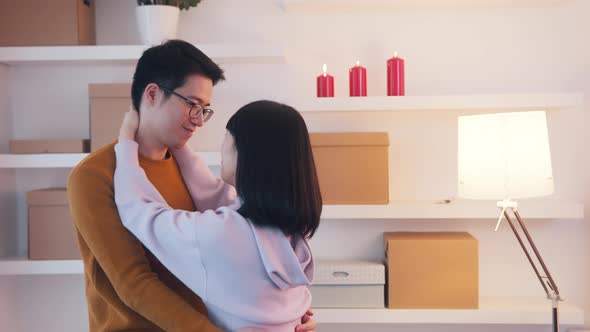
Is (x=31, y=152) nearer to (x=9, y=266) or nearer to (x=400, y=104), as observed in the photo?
(x=9, y=266)

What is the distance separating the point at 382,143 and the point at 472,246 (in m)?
0.49

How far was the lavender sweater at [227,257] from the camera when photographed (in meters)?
1.24

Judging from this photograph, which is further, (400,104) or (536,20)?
(536,20)

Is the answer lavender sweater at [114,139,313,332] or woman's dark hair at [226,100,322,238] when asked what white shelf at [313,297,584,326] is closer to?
lavender sweater at [114,139,313,332]

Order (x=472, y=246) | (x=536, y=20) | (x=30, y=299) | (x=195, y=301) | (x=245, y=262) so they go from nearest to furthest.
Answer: (x=245, y=262) < (x=195, y=301) < (x=472, y=246) < (x=536, y=20) < (x=30, y=299)

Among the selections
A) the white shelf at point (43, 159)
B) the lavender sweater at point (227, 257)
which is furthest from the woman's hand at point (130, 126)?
the white shelf at point (43, 159)

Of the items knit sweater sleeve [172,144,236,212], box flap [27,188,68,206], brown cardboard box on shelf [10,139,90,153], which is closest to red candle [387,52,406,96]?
knit sweater sleeve [172,144,236,212]

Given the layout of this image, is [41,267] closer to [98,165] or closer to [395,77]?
[98,165]

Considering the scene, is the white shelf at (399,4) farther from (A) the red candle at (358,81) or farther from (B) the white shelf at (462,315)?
(B) the white shelf at (462,315)

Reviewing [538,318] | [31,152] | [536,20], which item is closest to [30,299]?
[31,152]

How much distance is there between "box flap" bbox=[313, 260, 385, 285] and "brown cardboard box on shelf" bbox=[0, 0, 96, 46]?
1264 millimetres

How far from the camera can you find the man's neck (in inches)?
59.8

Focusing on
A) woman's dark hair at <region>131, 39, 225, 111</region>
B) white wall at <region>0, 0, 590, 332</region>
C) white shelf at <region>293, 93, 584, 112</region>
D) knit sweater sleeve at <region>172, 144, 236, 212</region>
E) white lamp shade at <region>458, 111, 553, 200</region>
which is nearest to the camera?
woman's dark hair at <region>131, 39, 225, 111</region>

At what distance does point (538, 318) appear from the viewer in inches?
89.2
